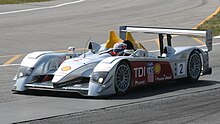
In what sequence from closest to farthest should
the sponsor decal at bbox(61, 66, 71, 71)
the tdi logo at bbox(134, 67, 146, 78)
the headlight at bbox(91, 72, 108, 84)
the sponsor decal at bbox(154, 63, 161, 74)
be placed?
the headlight at bbox(91, 72, 108, 84) → the sponsor decal at bbox(61, 66, 71, 71) → the tdi logo at bbox(134, 67, 146, 78) → the sponsor decal at bbox(154, 63, 161, 74)

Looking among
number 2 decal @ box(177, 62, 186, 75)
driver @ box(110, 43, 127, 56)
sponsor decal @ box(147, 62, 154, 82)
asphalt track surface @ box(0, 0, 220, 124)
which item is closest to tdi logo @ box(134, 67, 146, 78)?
sponsor decal @ box(147, 62, 154, 82)

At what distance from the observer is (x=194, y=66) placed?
49.3 ft

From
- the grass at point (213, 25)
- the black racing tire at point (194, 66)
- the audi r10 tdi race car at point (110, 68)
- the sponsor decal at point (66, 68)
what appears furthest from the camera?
the grass at point (213, 25)

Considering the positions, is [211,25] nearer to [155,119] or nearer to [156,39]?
[156,39]

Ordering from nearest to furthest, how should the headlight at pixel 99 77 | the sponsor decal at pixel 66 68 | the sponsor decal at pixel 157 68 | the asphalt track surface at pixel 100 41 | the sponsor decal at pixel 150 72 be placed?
the asphalt track surface at pixel 100 41, the headlight at pixel 99 77, the sponsor decal at pixel 66 68, the sponsor decal at pixel 150 72, the sponsor decal at pixel 157 68

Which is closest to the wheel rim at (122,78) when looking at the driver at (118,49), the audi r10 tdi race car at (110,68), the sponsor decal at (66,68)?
the audi r10 tdi race car at (110,68)

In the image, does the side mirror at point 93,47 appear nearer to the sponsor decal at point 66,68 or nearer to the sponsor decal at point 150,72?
the sponsor decal at point 150,72

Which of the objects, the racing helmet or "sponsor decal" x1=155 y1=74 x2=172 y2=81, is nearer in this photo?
"sponsor decal" x1=155 y1=74 x2=172 y2=81

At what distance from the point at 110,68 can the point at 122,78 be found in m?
0.44

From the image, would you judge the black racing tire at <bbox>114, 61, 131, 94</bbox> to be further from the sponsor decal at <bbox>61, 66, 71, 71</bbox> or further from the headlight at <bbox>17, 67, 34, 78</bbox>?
the headlight at <bbox>17, 67, 34, 78</bbox>

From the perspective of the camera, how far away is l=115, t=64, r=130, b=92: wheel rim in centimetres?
1306

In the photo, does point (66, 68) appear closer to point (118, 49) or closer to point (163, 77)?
point (118, 49)

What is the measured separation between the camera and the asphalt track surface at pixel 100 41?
1125 centimetres

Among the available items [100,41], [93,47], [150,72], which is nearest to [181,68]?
[150,72]
